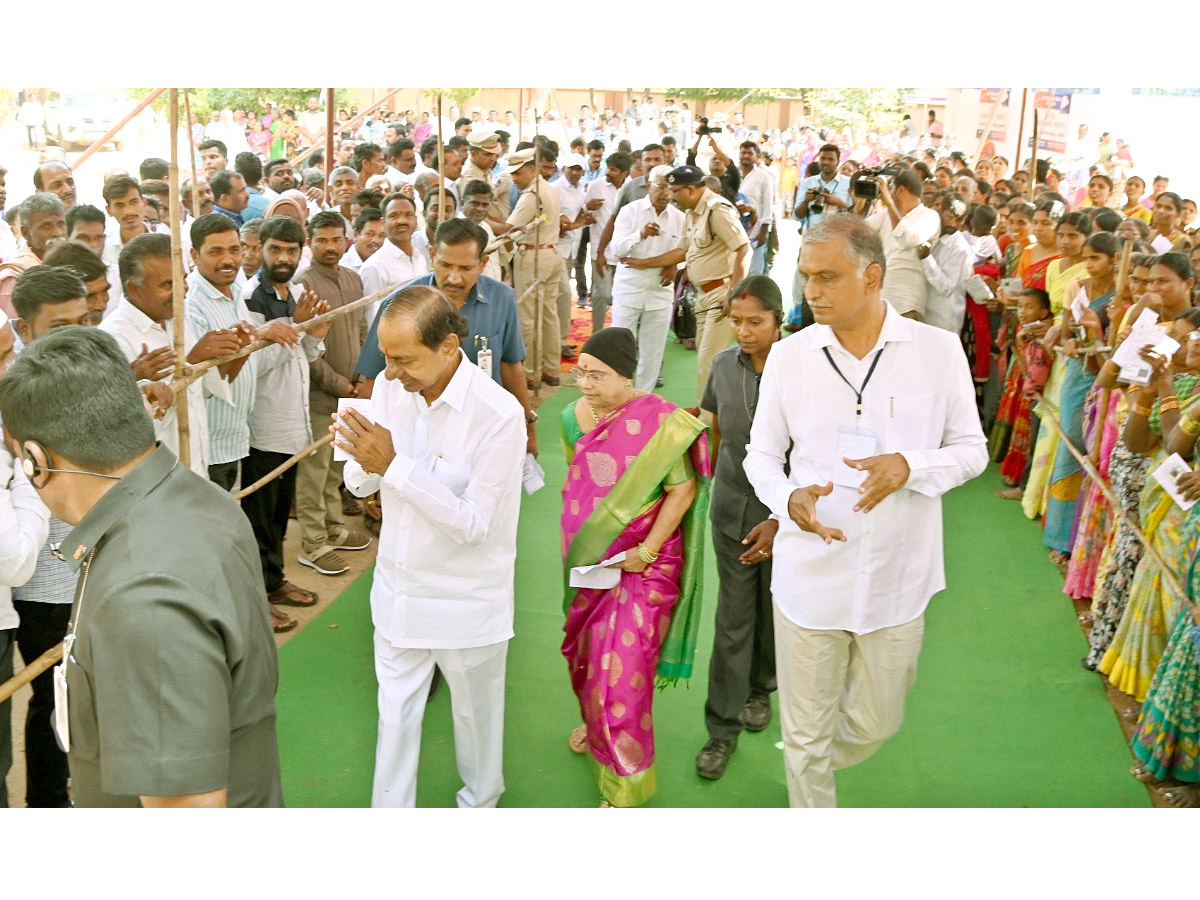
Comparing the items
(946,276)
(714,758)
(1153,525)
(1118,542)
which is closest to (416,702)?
(714,758)

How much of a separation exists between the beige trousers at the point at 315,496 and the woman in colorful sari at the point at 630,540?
2205 mm

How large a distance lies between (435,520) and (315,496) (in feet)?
8.97

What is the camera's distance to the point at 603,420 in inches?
145

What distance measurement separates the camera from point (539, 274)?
28.8 feet

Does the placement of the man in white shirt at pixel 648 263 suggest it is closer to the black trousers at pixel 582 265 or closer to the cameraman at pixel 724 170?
the cameraman at pixel 724 170

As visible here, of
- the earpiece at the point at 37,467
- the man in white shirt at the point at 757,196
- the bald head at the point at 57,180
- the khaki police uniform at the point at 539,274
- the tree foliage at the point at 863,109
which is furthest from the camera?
the tree foliage at the point at 863,109

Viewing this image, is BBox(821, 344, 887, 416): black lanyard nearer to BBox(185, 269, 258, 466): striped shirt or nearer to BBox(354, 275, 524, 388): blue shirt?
BBox(354, 275, 524, 388): blue shirt

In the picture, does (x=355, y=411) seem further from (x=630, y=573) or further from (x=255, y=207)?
(x=255, y=207)

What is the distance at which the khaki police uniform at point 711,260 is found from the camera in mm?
7301

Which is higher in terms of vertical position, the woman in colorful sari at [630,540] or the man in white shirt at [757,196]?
the man in white shirt at [757,196]

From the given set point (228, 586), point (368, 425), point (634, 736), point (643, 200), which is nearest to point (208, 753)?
point (228, 586)

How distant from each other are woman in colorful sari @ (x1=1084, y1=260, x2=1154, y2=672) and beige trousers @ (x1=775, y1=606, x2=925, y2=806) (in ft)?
5.88

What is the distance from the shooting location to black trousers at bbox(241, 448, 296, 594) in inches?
202

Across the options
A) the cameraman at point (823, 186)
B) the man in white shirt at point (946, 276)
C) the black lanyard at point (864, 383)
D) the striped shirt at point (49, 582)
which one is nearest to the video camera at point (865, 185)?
the man in white shirt at point (946, 276)
